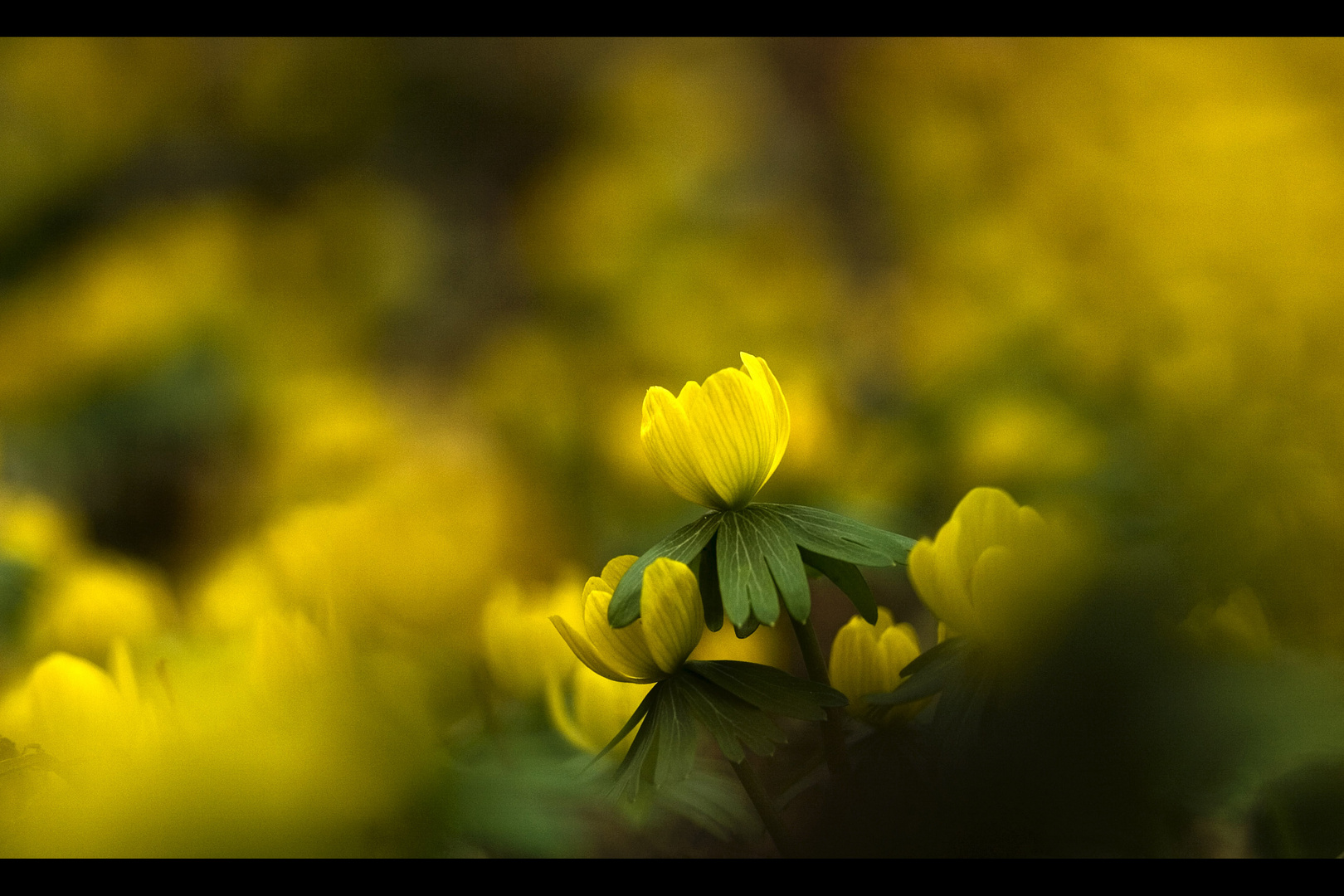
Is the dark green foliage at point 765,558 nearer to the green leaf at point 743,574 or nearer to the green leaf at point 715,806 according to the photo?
the green leaf at point 743,574

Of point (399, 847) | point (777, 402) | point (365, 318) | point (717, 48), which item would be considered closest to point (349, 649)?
point (399, 847)

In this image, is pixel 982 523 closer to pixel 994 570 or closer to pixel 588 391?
pixel 994 570

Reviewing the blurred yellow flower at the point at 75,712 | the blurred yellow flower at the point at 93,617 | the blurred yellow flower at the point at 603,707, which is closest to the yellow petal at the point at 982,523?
the blurred yellow flower at the point at 603,707

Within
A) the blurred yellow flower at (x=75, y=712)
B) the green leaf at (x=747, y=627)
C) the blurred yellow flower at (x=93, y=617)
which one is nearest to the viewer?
the green leaf at (x=747, y=627)

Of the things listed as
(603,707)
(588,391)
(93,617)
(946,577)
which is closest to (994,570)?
(946,577)

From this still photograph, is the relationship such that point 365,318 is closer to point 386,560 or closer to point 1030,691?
point 386,560

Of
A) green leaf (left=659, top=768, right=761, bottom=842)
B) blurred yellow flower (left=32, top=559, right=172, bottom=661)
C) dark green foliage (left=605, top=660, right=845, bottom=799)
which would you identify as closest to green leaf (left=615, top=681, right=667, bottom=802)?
dark green foliage (left=605, top=660, right=845, bottom=799)
